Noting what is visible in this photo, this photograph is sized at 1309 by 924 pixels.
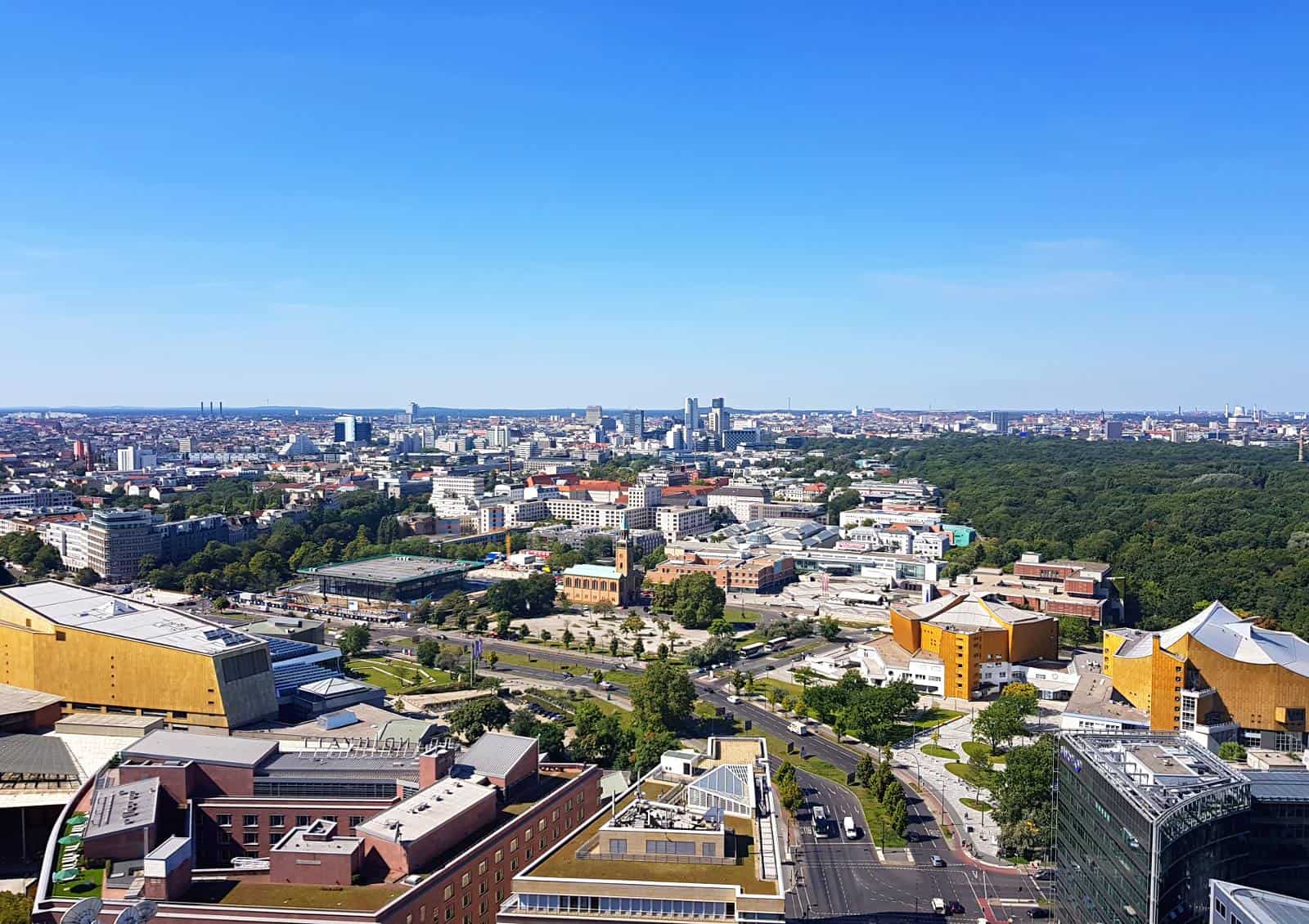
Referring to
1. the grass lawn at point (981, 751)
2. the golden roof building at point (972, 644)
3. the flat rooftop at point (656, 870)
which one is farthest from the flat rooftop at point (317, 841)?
the golden roof building at point (972, 644)

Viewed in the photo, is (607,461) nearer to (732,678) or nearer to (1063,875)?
(732,678)

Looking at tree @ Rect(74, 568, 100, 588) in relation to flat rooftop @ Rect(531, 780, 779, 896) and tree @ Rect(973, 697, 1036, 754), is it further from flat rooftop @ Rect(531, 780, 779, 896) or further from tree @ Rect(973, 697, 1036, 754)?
flat rooftop @ Rect(531, 780, 779, 896)

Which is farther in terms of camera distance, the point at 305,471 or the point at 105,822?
the point at 305,471

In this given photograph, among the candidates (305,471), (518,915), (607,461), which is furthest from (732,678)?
(607,461)

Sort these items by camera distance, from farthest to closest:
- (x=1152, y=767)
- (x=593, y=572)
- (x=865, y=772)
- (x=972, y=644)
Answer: (x=593, y=572) → (x=972, y=644) → (x=865, y=772) → (x=1152, y=767)

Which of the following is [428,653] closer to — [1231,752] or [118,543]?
[1231,752]

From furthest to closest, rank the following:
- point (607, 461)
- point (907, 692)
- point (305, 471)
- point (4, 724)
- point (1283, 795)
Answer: point (607, 461) < point (305, 471) < point (907, 692) < point (4, 724) < point (1283, 795)

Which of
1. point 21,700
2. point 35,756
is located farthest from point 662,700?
point 21,700
